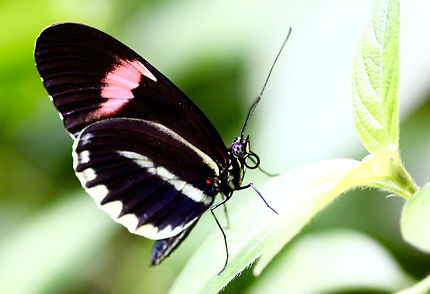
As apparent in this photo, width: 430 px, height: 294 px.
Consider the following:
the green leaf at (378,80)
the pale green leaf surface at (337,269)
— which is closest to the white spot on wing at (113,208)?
the pale green leaf surface at (337,269)

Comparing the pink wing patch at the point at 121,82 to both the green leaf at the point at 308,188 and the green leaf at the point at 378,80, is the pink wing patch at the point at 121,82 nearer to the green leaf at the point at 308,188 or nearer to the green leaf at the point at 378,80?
the green leaf at the point at 308,188

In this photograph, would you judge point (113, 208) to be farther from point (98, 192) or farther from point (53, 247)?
point (53, 247)

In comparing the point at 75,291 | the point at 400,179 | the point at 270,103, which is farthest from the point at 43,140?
the point at 400,179

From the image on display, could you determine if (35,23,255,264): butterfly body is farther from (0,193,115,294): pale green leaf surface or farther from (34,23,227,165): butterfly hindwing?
(0,193,115,294): pale green leaf surface

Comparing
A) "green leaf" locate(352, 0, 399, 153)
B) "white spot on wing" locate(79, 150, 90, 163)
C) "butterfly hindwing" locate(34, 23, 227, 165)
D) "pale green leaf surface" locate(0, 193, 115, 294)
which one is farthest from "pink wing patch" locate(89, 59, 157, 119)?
"pale green leaf surface" locate(0, 193, 115, 294)

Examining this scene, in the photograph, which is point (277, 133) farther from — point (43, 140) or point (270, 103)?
point (43, 140)
